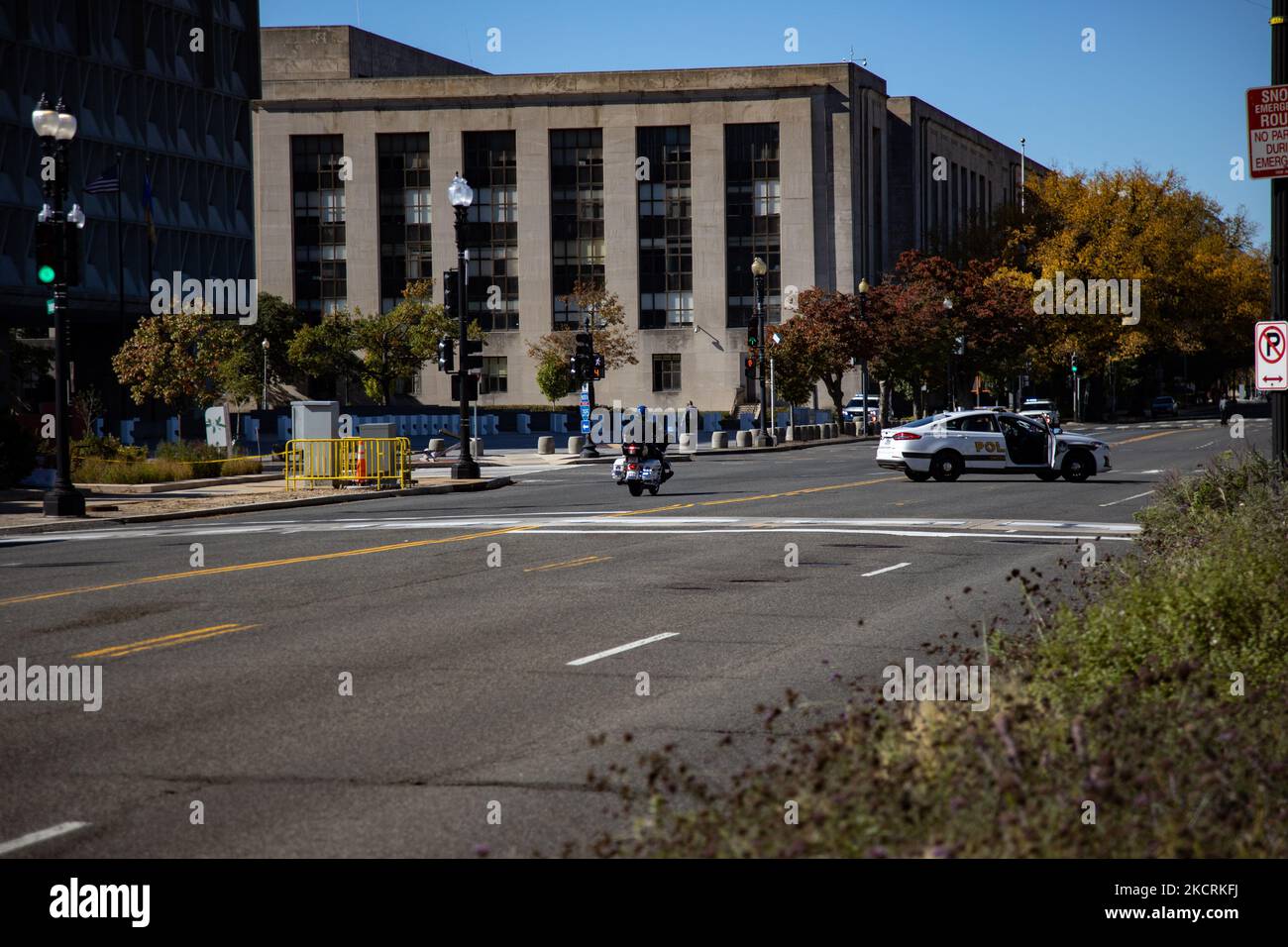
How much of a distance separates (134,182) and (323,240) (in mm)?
26266

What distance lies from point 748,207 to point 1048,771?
102 meters

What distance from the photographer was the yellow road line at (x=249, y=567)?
15.3 meters

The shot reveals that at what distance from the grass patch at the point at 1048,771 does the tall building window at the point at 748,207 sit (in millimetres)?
97184

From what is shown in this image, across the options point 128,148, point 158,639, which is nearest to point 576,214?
point 128,148

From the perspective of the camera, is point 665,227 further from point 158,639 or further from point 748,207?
point 158,639

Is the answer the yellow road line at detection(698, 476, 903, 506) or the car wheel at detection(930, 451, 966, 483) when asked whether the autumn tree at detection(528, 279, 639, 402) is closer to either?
the yellow road line at detection(698, 476, 903, 506)

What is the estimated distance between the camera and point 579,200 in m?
106

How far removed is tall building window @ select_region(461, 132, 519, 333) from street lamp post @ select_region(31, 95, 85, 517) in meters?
80.1

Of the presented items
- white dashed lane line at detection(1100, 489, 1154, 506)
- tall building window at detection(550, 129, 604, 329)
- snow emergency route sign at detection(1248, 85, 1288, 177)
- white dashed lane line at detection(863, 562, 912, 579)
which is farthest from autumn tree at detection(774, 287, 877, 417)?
snow emergency route sign at detection(1248, 85, 1288, 177)

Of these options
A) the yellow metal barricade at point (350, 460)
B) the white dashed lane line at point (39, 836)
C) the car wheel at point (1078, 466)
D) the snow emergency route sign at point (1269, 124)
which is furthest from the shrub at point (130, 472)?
the white dashed lane line at point (39, 836)

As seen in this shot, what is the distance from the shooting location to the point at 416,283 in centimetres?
9750

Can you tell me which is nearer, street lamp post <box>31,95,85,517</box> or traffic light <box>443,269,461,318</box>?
street lamp post <box>31,95,85,517</box>

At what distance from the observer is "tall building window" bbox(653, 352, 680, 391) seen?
4136 inches

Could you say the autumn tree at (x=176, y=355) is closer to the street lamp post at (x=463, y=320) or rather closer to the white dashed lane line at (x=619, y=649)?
the street lamp post at (x=463, y=320)
